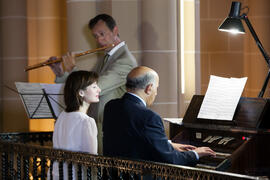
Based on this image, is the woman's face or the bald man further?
the woman's face

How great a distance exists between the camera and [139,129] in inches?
143

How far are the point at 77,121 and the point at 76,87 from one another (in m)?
0.34

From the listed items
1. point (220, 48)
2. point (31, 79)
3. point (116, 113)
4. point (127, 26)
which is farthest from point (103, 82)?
point (220, 48)

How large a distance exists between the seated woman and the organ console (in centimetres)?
85

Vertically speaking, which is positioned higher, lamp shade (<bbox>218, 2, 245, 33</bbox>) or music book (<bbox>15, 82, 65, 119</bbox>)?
lamp shade (<bbox>218, 2, 245, 33</bbox>)

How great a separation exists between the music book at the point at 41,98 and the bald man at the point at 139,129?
64.7 inches

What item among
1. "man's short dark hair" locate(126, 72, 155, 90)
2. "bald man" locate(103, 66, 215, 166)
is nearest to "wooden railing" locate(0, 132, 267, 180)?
"bald man" locate(103, 66, 215, 166)

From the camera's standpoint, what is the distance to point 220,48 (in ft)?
26.0

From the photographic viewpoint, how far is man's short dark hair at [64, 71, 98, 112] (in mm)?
4207

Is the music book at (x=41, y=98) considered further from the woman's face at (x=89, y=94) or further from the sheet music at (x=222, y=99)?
the sheet music at (x=222, y=99)

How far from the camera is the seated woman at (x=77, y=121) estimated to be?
13.2 feet

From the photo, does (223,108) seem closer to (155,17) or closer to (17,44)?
(155,17)

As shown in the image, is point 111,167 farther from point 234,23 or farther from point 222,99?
point 234,23

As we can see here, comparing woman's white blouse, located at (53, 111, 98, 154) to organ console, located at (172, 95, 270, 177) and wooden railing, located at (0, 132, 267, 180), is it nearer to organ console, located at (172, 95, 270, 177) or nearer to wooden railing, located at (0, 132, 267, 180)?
wooden railing, located at (0, 132, 267, 180)
